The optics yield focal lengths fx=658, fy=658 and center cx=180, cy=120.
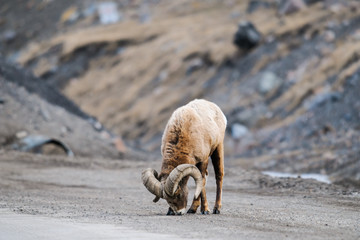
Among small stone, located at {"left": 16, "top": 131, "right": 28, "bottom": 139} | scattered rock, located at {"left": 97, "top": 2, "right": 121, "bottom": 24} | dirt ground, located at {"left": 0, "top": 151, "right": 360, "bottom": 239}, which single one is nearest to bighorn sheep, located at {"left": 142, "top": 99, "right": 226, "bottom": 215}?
dirt ground, located at {"left": 0, "top": 151, "right": 360, "bottom": 239}

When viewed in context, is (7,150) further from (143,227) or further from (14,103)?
(143,227)

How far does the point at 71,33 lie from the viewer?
8631cm

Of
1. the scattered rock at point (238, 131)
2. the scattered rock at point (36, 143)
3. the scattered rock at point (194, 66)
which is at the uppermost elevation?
the scattered rock at point (194, 66)

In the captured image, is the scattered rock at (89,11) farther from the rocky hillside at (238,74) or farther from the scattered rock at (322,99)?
the scattered rock at (322,99)

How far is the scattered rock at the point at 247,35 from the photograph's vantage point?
50875 mm

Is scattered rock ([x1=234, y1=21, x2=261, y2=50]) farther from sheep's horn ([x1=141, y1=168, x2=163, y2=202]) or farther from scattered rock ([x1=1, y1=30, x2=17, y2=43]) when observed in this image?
scattered rock ([x1=1, y1=30, x2=17, y2=43])

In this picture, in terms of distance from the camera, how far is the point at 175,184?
38.2 feet

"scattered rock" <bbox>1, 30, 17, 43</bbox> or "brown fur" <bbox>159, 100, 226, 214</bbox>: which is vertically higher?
"scattered rock" <bbox>1, 30, 17, 43</bbox>

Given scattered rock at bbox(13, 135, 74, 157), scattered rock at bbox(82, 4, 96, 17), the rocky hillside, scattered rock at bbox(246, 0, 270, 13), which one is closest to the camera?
scattered rock at bbox(13, 135, 74, 157)

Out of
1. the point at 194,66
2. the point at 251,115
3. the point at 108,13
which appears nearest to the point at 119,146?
the point at 251,115

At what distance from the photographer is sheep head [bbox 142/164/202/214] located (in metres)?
11.7

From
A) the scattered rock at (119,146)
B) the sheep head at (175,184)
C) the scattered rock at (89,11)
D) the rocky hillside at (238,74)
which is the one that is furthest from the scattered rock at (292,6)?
the sheep head at (175,184)

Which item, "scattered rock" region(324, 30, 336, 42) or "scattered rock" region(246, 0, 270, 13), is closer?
"scattered rock" region(324, 30, 336, 42)

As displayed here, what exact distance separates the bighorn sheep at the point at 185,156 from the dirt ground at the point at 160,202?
41 centimetres
